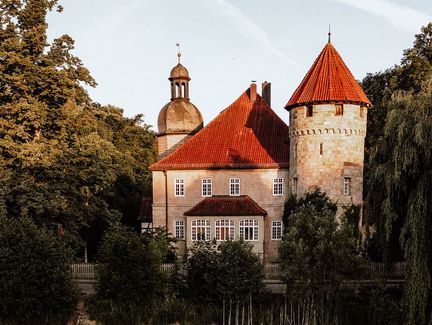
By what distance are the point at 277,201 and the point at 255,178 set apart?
1.86 metres

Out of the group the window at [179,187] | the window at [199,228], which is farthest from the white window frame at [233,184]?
the window at [179,187]

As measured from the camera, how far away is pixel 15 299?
21.0 metres

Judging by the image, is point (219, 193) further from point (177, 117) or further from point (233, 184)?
point (177, 117)

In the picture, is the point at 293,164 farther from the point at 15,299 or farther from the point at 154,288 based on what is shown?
the point at 15,299

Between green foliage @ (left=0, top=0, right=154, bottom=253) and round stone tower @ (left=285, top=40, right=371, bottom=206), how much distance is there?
10.2 meters

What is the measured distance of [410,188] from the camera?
17734 millimetres

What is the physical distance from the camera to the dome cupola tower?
3838 cm

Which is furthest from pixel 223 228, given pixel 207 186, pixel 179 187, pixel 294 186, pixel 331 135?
pixel 331 135

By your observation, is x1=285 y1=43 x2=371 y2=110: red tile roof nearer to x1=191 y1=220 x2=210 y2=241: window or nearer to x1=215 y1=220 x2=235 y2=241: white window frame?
x1=215 y1=220 x2=235 y2=241: white window frame

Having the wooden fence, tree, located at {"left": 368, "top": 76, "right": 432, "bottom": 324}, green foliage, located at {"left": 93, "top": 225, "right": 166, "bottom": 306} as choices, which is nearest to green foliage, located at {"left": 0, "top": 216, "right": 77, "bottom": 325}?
green foliage, located at {"left": 93, "top": 225, "right": 166, "bottom": 306}

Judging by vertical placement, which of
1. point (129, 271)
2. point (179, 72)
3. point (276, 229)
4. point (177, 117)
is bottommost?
point (129, 271)

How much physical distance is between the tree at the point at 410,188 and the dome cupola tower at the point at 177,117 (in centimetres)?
2108

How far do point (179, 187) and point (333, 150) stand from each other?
9637mm

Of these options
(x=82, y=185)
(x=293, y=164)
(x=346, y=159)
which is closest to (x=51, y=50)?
(x=82, y=185)
